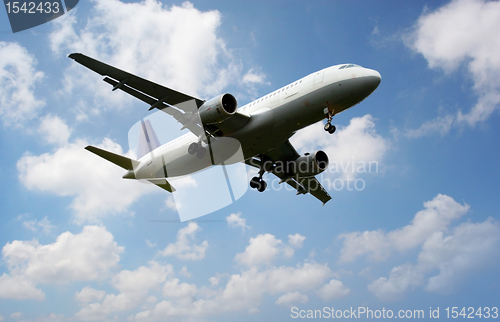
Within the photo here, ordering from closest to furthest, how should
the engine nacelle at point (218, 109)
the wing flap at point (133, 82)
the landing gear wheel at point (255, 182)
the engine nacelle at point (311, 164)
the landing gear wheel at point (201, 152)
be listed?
the engine nacelle at point (218, 109), the wing flap at point (133, 82), the landing gear wheel at point (201, 152), the engine nacelle at point (311, 164), the landing gear wheel at point (255, 182)

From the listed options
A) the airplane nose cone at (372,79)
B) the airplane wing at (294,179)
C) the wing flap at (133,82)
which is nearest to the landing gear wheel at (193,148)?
the wing flap at (133,82)

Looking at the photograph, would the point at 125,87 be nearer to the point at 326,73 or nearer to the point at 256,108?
the point at 256,108

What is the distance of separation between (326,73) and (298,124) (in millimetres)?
3328

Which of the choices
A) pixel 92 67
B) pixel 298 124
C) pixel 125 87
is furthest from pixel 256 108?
pixel 92 67

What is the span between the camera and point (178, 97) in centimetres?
2344

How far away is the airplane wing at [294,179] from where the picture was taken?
2881 cm

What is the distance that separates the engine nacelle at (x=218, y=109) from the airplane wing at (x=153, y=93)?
6.79 ft

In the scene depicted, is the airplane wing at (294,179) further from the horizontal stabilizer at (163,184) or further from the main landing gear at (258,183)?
the horizontal stabilizer at (163,184)

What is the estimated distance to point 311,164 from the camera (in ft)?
92.6

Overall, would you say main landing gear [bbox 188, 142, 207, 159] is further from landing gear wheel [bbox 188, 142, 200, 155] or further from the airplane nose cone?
the airplane nose cone

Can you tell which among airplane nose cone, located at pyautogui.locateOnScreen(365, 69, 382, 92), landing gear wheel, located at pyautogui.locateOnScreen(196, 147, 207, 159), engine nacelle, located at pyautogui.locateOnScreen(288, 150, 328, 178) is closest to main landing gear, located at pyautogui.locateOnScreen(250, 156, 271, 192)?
engine nacelle, located at pyautogui.locateOnScreen(288, 150, 328, 178)

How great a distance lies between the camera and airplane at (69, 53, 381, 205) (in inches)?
838

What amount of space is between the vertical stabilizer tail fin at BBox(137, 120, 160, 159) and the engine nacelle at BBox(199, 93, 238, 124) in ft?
37.4

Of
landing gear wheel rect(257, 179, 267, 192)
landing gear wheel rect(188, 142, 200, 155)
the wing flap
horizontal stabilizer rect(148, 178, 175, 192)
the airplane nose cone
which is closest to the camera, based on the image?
the airplane nose cone
